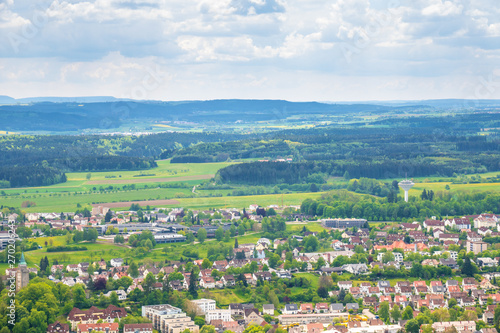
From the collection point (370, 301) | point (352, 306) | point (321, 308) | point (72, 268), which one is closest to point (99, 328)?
point (321, 308)

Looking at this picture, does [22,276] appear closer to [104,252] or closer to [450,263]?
[104,252]

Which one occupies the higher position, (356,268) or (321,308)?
(356,268)

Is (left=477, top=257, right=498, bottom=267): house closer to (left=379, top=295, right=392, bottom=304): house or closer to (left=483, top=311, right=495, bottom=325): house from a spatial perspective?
(left=379, top=295, right=392, bottom=304): house

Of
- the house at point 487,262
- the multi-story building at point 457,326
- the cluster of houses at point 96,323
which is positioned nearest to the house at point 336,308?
the multi-story building at point 457,326

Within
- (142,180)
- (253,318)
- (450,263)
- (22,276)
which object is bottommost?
(142,180)

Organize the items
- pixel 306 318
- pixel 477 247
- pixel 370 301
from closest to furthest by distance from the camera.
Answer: pixel 306 318 < pixel 370 301 < pixel 477 247

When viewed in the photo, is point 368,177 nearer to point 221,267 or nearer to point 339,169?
point 339,169
